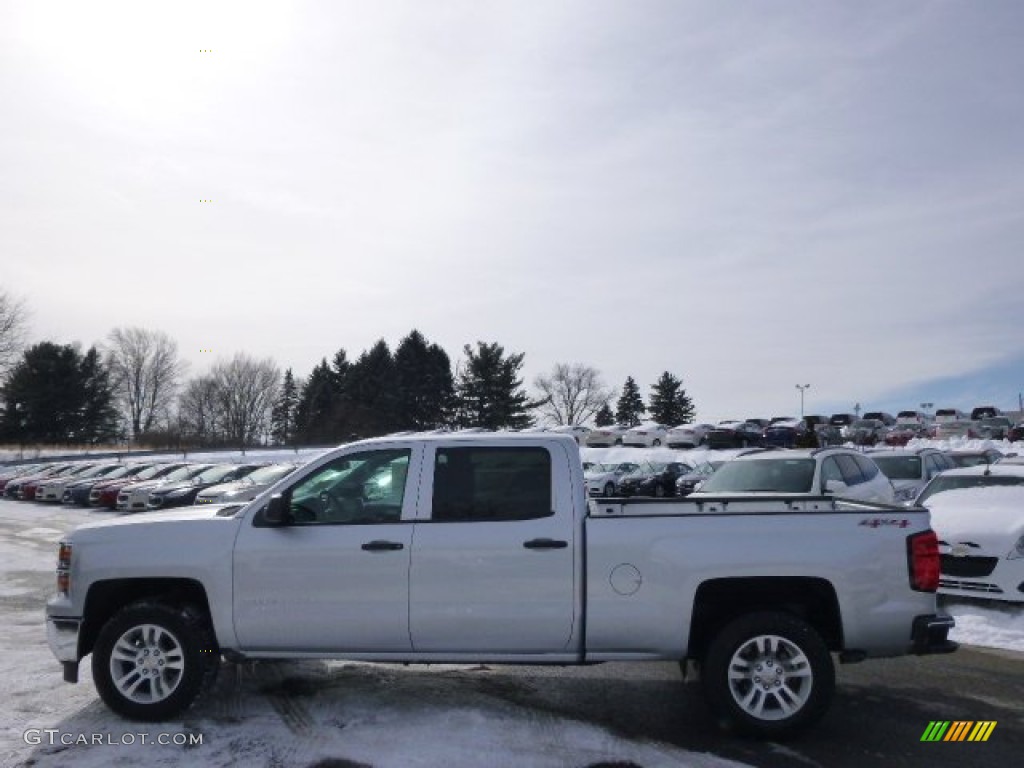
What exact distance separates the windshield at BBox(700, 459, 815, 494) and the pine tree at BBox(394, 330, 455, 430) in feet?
200

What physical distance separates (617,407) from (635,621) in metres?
95.2

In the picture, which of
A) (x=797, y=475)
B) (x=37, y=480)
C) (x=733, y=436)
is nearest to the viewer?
(x=797, y=475)

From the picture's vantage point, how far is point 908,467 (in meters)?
17.9

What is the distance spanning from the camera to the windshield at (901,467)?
17625 millimetres

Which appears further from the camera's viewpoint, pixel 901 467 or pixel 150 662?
pixel 901 467

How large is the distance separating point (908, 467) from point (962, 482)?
660cm

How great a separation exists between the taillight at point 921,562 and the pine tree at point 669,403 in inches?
3333

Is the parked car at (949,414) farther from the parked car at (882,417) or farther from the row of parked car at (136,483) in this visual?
the row of parked car at (136,483)

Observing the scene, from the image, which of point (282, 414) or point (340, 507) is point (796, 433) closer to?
point (340, 507)

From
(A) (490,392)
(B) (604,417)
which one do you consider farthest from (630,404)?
(A) (490,392)

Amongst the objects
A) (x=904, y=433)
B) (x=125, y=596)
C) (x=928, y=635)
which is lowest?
(x=928, y=635)

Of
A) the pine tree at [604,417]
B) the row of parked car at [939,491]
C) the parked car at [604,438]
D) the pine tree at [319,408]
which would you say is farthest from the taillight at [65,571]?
the pine tree at [604,417]

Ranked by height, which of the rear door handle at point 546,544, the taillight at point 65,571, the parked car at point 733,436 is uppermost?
the parked car at point 733,436

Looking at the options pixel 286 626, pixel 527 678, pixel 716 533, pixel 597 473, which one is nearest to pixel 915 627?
pixel 716 533
